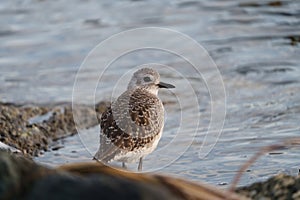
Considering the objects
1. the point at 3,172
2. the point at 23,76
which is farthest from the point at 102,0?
the point at 3,172

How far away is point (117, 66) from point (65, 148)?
369 centimetres

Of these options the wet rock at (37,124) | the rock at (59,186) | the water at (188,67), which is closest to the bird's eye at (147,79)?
the water at (188,67)

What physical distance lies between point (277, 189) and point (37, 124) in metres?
5.70

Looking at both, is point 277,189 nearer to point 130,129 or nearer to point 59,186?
point 59,186

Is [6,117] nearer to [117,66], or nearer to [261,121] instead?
[261,121]

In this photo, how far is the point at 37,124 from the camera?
31.3 ft

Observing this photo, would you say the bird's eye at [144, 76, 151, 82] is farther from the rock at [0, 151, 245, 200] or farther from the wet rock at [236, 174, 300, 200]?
the rock at [0, 151, 245, 200]

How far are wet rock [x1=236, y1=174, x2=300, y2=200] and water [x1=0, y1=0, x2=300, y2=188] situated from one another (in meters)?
2.97

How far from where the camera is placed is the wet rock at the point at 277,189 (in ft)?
13.5

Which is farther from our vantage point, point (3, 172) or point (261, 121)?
point (261, 121)

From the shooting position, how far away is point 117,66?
12820mm

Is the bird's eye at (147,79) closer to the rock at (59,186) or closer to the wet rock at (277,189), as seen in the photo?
the wet rock at (277,189)

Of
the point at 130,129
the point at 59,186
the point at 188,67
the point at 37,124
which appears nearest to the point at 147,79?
the point at 130,129

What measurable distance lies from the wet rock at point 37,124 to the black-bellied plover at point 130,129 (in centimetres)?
122
